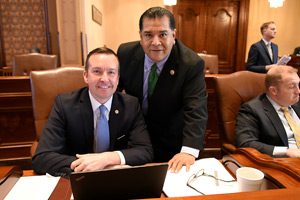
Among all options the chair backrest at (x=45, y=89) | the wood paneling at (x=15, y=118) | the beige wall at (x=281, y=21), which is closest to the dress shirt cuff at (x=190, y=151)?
the chair backrest at (x=45, y=89)

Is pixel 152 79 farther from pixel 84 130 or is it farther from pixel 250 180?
pixel 250 180

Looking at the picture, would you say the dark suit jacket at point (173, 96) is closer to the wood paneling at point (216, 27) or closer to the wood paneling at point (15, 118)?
the wood paneling at point (15, 118)

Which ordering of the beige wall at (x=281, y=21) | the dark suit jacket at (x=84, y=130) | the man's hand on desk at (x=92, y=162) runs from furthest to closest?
the beige wall at (x=281, y=21) < the dark suit jacket at (x=84, y=130) < the man's hand on desk at (x=92, y=162)

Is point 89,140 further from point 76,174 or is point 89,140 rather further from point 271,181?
point 271,181

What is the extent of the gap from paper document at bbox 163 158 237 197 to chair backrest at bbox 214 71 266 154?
71cm

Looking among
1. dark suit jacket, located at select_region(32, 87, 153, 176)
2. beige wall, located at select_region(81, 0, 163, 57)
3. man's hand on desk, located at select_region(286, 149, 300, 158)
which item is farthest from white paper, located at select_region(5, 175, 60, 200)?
beige wall, located at select_region(81, 0, 163, 57)

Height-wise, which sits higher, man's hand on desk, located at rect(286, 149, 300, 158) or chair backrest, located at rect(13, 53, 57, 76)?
chair backrest, located at rect(13, 53, 57, 76)

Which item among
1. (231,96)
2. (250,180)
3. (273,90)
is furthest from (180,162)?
(273,90)

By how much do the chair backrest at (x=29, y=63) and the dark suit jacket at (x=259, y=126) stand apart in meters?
2.71

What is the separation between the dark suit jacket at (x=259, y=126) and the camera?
1620 millimetres

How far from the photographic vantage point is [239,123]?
5.53 ft

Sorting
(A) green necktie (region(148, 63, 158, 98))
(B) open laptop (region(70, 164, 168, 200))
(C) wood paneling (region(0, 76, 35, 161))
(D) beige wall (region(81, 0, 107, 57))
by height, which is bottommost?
(C) wood paneling (region(0, 76, 35, 161))

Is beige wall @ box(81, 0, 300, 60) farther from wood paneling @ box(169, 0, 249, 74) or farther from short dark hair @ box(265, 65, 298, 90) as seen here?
short dark hair @ box(265, 65, 298, 90)

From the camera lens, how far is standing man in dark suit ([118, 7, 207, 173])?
4.39 ft
